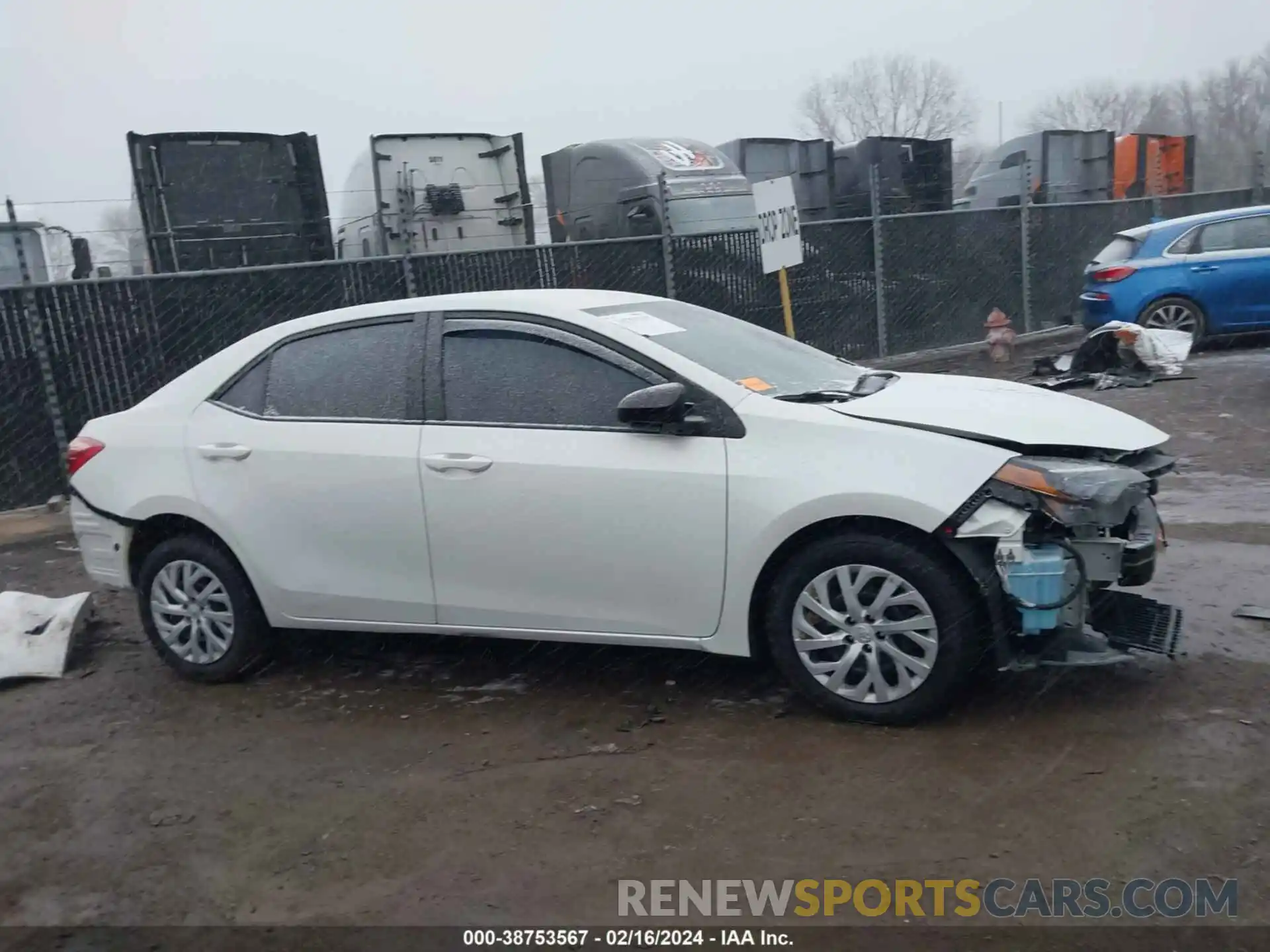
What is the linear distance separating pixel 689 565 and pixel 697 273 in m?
8.21

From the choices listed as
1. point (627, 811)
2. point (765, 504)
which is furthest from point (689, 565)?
point (627, 811)

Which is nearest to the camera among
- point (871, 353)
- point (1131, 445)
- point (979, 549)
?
point (979, 549)

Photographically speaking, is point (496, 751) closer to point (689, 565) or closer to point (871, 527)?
point (689, 565)

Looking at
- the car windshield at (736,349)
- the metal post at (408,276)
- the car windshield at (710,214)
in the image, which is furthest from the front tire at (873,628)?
the car windshield at (710,214)

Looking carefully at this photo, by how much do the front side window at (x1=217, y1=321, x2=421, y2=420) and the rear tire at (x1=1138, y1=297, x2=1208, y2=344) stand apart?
9.73m

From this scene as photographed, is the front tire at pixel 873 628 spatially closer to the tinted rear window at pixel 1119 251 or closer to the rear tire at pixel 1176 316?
the rear tire at pixel 1176 316

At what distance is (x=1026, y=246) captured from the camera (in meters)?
15.0

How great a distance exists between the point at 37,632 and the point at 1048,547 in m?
4.56

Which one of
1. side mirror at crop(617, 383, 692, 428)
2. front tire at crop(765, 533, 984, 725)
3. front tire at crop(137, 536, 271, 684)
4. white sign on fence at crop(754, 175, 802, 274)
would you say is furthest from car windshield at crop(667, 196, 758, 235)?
front tire at crop(765, 533, 984, 725)

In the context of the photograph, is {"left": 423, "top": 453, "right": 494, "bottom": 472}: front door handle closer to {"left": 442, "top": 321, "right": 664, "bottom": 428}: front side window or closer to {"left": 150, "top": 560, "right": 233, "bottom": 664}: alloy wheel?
{"left": 442, "top": 321, "right": 664, "bottom": 428}: front side window

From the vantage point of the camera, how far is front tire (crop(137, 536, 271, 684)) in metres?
4.81

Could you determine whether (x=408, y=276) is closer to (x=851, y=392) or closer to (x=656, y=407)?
(x=851, y=392)

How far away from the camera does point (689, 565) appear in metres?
4.02

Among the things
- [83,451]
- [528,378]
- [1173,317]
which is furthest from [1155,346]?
[83,451]
